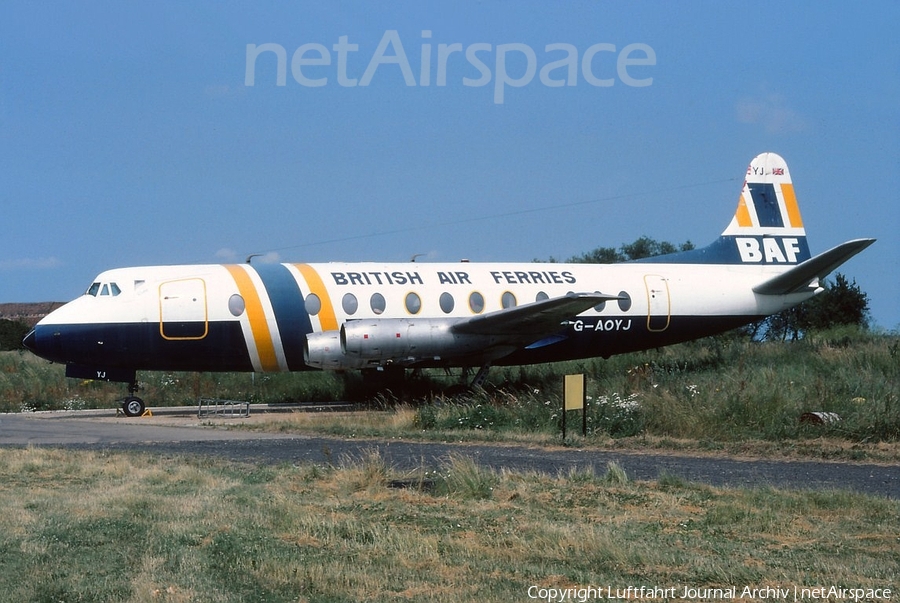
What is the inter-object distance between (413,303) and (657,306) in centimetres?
666

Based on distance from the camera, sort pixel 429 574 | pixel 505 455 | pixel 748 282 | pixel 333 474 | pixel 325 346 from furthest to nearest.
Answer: pixel 748 282 < pixel 325 346 < pixel 505 455 < pixel 333 474 < pixel 429 574

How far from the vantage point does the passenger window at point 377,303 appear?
2448 centimetres

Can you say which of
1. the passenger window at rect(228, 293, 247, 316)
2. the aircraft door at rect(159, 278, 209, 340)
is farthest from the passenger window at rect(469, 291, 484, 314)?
the aircraft door at rect(159, 278, 209, 340)

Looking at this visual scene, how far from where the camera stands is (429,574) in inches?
289

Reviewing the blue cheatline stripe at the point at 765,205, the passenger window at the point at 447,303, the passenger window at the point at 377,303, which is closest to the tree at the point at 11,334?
the passenger window at the point at 377,303

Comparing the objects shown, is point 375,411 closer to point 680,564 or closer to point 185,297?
point 185,297

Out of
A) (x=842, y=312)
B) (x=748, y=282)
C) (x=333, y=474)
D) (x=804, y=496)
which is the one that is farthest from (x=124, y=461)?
(x=842, y=312)

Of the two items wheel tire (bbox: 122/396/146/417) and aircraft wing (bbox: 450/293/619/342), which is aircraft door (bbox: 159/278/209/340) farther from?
aircraft wing (bbox: 450/293/619/342)

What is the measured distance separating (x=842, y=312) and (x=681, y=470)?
134 feet

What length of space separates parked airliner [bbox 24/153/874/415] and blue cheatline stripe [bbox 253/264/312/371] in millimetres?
28

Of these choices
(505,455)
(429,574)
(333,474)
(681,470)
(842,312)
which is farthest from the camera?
(842,312)

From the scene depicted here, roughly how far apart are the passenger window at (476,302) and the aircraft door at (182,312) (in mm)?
6359

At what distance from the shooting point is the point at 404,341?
23.1 meters

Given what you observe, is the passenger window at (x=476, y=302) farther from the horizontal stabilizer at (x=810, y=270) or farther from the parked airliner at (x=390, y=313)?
the horizontal stabilizer at (x=810, y=270)
